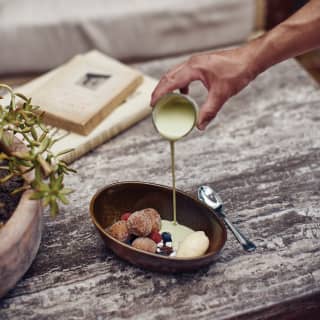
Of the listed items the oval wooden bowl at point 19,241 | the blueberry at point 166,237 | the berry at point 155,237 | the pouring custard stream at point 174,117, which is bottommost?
the blueberry at point 166,237

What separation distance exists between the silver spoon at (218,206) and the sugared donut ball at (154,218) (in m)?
0.11

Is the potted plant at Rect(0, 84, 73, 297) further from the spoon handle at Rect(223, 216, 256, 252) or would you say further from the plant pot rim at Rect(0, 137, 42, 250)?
the spoon handle at Rect(223, 216, 256, 252)

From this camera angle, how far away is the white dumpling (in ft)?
4.11

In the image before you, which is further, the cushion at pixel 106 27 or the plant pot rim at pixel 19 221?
the cushion at pixel 106 27

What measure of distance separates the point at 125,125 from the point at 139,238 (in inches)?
17.5

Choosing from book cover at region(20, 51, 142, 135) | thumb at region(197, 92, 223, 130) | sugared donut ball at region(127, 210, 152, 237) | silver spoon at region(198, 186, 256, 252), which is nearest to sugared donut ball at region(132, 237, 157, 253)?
sugared donut ball at region(127, 210, 152, 237)

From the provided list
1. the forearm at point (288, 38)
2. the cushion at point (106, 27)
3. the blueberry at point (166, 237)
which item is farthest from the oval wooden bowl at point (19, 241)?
the cushion at point (106, 27)

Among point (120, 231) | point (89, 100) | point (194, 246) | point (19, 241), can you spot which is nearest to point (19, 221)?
point (19, 241)

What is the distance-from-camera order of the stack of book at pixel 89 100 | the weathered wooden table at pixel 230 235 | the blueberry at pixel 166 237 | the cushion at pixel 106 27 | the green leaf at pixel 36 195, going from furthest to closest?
the cushion at pixel 106 27 → the stack of book at pixel 89 100 → the blueberry at pixel 166 237 → the weathered wooden table at pixel 230 235 → the green leaf at pixel 36 195

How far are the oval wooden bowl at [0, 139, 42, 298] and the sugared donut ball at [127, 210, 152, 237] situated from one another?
0.18m

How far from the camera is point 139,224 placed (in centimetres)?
128

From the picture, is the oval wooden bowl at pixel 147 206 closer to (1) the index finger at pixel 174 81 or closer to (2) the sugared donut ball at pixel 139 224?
(2) the sugared donut ball at pixel 139 224

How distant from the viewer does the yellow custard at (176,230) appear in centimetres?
134

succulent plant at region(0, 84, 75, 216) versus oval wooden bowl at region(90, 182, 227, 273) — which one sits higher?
succulent plant at region(0, 84, 75, 216)
